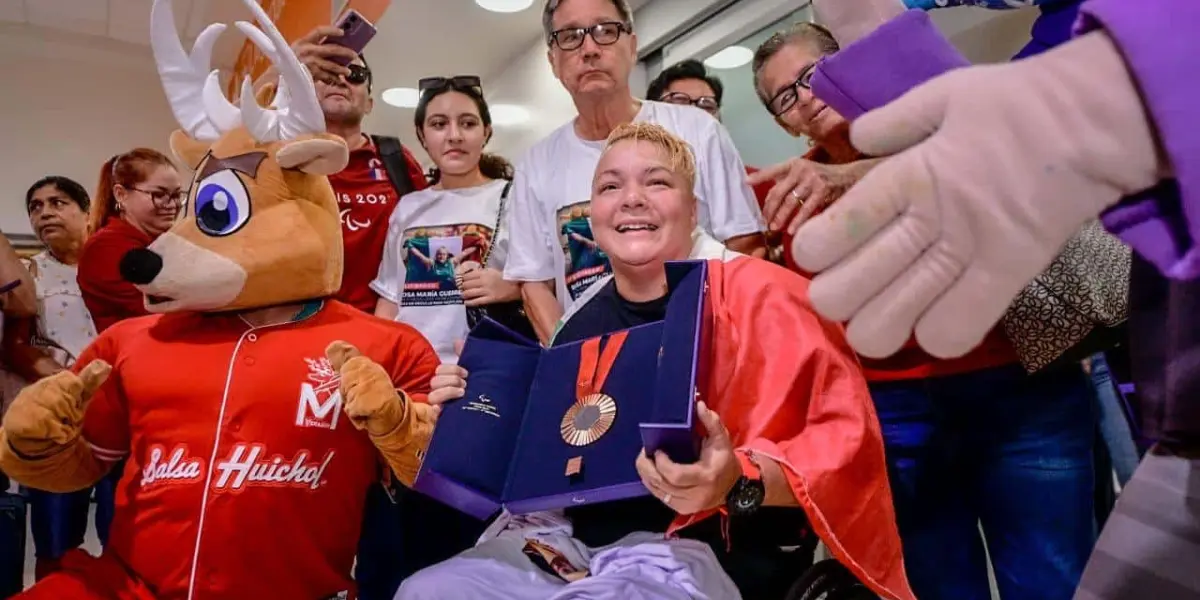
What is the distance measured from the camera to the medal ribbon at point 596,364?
1.22 m

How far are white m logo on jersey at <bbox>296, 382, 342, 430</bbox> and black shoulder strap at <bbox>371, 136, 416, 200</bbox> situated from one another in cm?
82

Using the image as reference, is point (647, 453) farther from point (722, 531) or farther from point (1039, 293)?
point (1039, 293)

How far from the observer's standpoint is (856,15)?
709mm

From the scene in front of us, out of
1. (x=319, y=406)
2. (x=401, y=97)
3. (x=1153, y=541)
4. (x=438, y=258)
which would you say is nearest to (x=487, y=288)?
(x=438, y=258)

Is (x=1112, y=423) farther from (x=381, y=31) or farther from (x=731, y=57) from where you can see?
(x=381, y=31)

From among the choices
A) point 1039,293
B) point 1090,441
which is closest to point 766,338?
point 1039,293

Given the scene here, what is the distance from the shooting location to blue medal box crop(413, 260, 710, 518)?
42.5 inches

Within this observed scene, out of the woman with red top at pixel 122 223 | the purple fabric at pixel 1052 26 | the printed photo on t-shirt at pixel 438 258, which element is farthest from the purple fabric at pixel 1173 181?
the woman with red top at pixel 122 223

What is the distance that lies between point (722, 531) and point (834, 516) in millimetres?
157

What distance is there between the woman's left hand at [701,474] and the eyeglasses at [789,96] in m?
0.78

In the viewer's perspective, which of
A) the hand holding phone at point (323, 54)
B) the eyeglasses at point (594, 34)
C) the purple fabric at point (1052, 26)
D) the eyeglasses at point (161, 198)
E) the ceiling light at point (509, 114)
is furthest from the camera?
the ceiling light at point (509, 114)

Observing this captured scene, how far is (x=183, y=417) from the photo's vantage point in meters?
1.34

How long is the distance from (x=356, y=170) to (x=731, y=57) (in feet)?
5.75

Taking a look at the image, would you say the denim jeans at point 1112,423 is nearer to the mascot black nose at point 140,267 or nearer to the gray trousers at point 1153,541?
the gray trousers at point 1153,541
